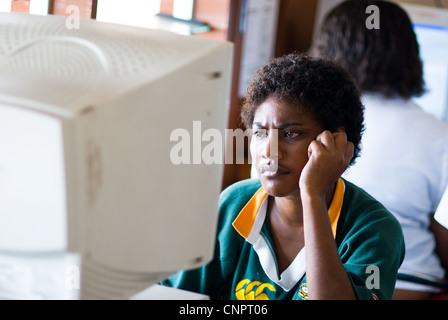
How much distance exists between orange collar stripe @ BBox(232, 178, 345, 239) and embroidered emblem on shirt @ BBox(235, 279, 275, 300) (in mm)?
99

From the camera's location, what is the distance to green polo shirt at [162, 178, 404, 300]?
1.01 meters

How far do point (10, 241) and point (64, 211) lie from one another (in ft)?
0.26

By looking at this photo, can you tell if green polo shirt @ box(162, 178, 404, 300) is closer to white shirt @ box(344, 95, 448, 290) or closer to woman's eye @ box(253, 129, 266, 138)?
woman's eye @ box(253, 129, 266, 138)

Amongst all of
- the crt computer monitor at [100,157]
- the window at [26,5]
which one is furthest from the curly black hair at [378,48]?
the crt computer monitor at [100,157]

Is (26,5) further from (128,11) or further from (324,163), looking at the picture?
(324,163)

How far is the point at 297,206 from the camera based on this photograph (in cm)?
119

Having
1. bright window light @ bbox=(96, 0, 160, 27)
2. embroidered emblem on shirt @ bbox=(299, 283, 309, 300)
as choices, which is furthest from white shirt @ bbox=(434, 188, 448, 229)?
bright window light @ bbox=(96, 0, 160, 27)

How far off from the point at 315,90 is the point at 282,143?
14cm

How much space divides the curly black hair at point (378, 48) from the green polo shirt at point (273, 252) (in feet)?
2.78

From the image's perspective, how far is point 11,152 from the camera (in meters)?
0.59

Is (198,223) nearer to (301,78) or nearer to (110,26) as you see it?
(110,26)

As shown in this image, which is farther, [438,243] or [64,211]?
[438,243]

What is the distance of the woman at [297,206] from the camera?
1.00m
